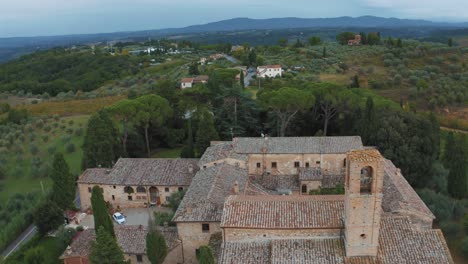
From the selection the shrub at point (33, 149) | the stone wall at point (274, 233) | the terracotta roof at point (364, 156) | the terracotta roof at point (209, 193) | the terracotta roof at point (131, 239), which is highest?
the terracotta roof at point (364, 156)

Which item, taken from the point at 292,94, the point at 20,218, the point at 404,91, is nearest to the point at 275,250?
the point at 20,218

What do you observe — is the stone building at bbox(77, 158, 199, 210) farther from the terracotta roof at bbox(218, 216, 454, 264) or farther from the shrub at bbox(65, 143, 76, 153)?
the shrub at bbox(65, 143, 76, 153)

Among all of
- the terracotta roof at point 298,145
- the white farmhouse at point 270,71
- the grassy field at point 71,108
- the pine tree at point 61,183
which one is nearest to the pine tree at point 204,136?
the terracotta roof at point 298,145

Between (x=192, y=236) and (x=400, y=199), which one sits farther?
(x=400, y=199)

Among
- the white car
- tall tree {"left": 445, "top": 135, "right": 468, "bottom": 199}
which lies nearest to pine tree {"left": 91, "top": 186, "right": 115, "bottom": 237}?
the white car

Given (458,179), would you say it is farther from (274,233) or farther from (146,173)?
(146,173)

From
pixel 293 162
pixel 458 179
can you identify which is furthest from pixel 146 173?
pixel 458 179

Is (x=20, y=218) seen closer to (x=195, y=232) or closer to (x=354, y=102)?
(x=195, y=232)

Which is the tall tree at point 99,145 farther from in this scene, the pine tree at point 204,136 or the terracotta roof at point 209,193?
the terracotta roof at point 209,193
